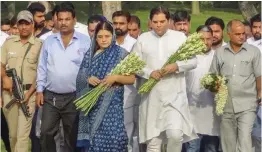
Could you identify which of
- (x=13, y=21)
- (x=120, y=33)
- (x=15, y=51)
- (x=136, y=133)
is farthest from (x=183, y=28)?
(x=13, y=21)

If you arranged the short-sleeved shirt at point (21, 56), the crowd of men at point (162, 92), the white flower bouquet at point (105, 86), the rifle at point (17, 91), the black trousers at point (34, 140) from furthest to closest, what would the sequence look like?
the black trousers at point (34, 140) → the short-sleeved shirt at point (21, 56) → the rifle at point (17, 91) → the crowd of men at point (162, 92) → the white flower bouquet at point (105, 86)

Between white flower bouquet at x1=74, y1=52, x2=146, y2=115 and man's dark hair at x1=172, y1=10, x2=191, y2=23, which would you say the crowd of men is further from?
man's dark hair at x1=172, y1=10, x2=191, y2=23

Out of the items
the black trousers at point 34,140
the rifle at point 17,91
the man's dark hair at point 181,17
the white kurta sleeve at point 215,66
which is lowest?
the black trousers at point 34,140

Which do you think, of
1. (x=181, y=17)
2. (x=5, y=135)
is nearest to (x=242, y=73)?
(x=181, y=17)

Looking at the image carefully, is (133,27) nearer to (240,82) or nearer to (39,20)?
(39,20)

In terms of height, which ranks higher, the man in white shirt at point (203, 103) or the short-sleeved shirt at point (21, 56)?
the short-sleeved shirt at point (21, 56)

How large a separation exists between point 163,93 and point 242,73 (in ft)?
3.64

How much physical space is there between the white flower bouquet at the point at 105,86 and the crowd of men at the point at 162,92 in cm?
40

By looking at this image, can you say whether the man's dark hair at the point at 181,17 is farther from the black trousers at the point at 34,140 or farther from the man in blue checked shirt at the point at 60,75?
the black trousers at the point at 34,140

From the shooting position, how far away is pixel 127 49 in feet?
32.4

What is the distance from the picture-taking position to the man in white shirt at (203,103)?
31.2ft

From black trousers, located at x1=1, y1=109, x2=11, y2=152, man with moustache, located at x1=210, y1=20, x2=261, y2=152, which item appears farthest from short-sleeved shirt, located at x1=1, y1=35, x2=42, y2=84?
man with moustache, located at x1=210, y1=20, x2=261, y2=152

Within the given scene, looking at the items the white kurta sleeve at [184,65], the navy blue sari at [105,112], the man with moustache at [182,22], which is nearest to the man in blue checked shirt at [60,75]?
the navy blue sari at [105,112]

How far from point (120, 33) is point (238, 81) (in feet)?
6.15
